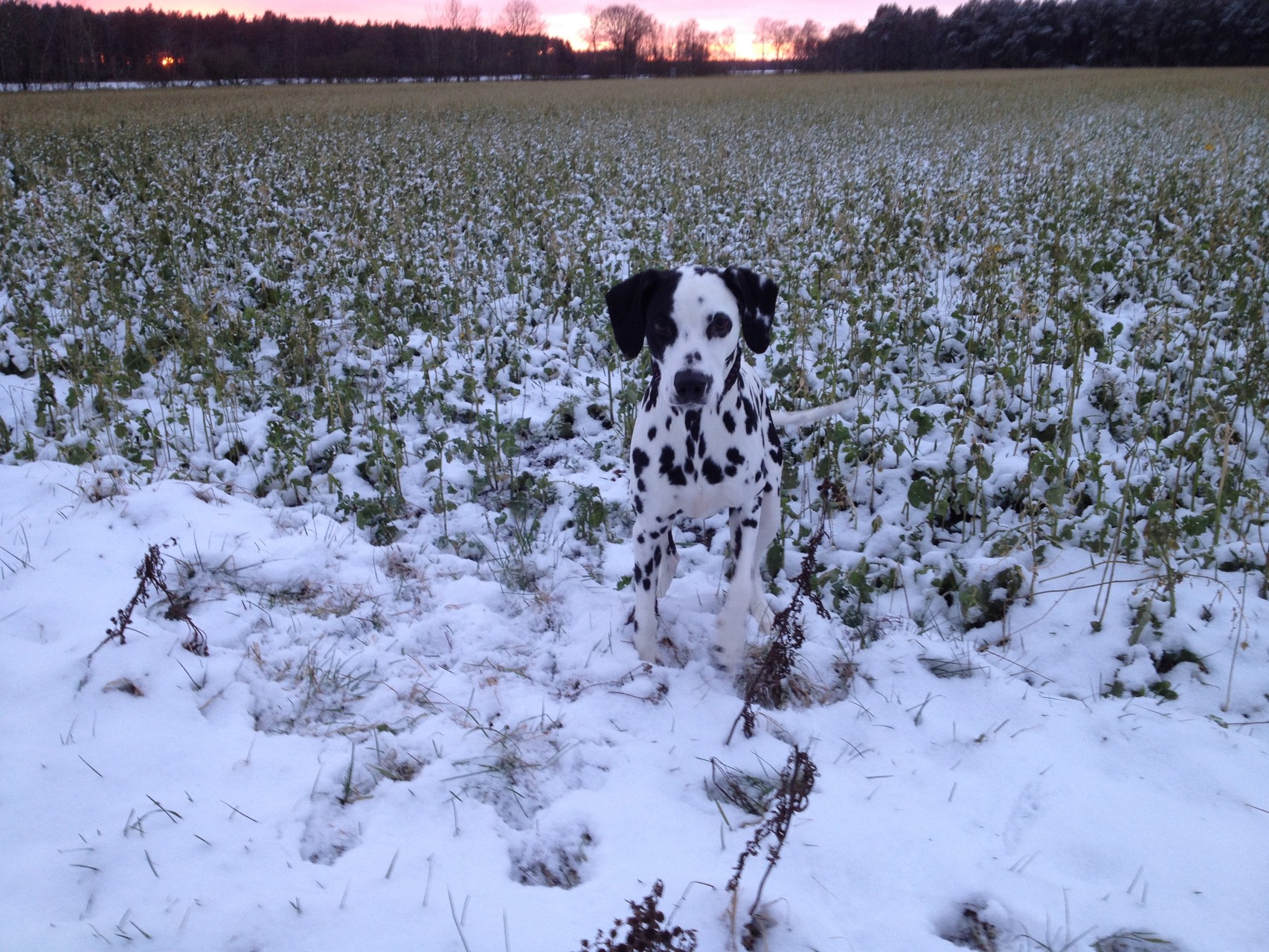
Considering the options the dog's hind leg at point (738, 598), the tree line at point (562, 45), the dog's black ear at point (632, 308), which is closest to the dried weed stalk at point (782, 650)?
the dog's hind leg at point (738, 598)

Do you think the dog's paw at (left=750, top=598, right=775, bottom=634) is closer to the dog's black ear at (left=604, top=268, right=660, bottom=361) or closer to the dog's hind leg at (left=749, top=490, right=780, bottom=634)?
the dog's hind leg at (left=749, top=490, right=780, bottom=634)

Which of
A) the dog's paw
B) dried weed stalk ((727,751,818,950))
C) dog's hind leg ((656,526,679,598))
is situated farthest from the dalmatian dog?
dried weed stalk ((727,751,818,950))

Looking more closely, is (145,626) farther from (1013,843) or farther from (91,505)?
(1013,843)

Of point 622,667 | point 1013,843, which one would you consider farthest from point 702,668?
point 1013,843

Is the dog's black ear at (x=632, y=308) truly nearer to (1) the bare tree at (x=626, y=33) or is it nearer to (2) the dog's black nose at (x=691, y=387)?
(2) the dog's black nose at (x=691, y=387)

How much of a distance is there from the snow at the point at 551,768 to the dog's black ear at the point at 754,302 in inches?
54.7

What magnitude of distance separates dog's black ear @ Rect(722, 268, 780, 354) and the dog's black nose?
1.52ft

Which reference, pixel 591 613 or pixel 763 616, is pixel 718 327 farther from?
pixel 591 613

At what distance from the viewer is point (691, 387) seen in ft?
9.72

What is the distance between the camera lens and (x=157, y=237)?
32.7 feet

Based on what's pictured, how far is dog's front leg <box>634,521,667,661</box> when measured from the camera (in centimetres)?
352

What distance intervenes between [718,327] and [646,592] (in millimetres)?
1262

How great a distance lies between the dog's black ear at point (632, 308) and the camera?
3299mm

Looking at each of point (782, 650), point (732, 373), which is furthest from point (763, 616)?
point (732, 373)
